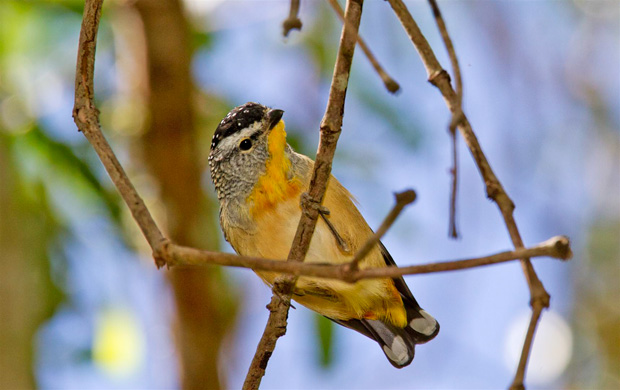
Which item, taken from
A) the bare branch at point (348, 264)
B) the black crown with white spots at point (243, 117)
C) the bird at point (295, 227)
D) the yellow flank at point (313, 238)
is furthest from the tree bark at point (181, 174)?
the bare branch at point (348, 264)

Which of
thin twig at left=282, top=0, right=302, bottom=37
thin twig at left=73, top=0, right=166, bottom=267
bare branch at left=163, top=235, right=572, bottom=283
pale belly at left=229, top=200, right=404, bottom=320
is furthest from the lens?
pale belly at left=229, top=200, right=404, bottom=320

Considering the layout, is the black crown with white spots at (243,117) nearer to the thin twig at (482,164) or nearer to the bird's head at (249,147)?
the bird's head at (249,147)

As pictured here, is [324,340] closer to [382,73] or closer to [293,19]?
[293,19]

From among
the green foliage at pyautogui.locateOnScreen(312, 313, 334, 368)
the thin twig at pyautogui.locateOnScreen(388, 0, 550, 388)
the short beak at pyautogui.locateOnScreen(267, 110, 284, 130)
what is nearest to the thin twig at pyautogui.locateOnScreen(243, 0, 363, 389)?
the thin twig at pyautogui.locateOnScreen(388, 0, 550, 388)

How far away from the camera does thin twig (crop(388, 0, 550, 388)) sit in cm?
154

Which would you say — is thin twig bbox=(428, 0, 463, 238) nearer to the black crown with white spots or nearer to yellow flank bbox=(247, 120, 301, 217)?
yellow flank bbox=(247, 120, 301, 217)

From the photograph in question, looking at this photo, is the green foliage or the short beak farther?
the green foliage

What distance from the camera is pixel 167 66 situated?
500 cm

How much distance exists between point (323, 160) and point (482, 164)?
0.56m

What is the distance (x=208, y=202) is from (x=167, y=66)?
982 millimetres

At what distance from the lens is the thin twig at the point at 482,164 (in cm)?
154

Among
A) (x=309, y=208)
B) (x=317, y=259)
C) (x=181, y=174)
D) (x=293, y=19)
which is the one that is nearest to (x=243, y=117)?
(x=317, y=259)

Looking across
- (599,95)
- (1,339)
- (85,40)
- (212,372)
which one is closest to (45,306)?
(1,339)

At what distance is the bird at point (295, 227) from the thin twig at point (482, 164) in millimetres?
996
